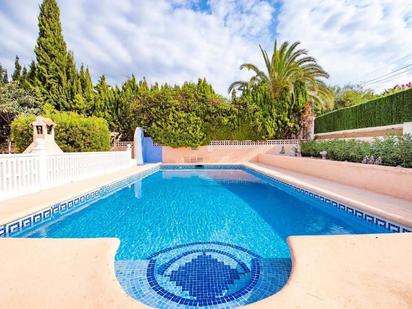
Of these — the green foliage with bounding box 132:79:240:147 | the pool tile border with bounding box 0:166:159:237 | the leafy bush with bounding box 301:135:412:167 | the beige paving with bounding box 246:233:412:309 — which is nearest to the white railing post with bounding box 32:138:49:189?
the pool tile border with bounding box 0:166:159:237

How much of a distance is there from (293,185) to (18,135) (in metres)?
12.8

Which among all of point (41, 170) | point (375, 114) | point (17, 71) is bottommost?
point (41, 170)

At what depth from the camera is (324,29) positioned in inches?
478

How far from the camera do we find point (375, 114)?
10820 millimetres

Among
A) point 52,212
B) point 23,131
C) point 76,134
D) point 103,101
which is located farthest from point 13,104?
point 52,212

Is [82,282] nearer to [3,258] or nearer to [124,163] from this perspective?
[3,258]

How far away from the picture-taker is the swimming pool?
7.26ft

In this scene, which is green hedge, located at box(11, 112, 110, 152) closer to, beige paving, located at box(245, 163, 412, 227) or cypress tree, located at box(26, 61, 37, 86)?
cypress tree, located at box(26, 61, 37, 86)

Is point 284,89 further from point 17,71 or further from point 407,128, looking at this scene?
point 17,71

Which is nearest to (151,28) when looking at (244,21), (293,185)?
(244,21)

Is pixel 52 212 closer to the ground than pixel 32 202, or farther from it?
closer to the ground

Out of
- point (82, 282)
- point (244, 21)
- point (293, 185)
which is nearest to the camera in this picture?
point (82, 282)

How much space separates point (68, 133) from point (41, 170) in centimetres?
680

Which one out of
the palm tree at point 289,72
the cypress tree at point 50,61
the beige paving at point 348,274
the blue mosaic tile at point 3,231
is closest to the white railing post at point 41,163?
the blue mosaic tile at point 3,231
